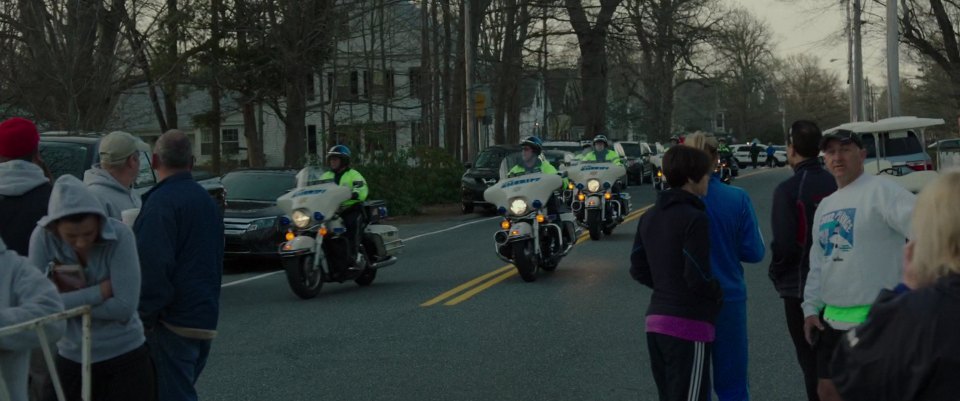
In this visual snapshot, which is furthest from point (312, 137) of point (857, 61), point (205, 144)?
point (857, 61)

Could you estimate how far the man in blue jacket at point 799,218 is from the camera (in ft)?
20.0

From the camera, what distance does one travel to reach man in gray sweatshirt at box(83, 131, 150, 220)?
588 cm

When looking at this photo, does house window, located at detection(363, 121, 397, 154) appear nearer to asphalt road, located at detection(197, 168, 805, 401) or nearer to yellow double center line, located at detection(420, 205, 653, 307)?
asphalt road, located at detection(197, 168, 805, 401)

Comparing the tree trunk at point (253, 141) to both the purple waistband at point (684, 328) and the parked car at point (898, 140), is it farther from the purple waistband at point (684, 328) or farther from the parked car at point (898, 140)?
the purple waistband at point (684, 328)

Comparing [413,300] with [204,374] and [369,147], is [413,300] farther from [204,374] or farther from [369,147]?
[369,147]

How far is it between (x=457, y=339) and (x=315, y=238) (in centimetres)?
342

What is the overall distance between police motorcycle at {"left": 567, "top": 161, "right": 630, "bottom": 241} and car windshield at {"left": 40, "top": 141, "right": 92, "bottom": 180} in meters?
9.09

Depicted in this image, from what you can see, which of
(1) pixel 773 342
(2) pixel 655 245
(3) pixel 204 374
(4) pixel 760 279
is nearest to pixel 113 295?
(2) pixel 655 245

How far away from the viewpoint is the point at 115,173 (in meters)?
5.98

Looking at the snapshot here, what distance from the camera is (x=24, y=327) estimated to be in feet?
12.4

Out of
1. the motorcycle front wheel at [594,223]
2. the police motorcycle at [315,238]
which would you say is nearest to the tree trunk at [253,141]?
Result: the motorcycle front wheel at [594,223]

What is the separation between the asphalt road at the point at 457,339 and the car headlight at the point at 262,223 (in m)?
0.97

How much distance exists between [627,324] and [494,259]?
670 centimetres

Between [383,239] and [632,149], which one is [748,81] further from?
[383,239]
